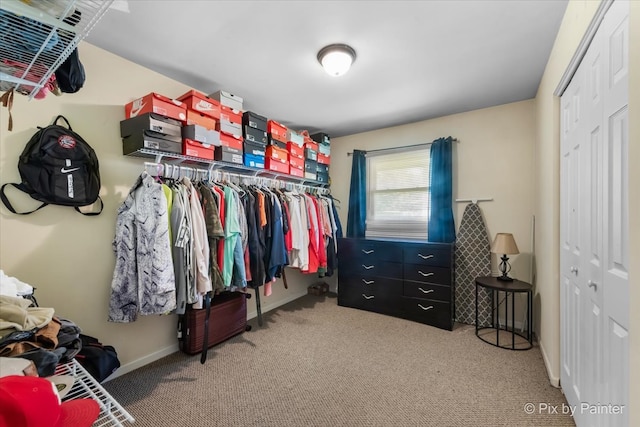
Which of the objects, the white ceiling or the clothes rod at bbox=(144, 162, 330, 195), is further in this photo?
the clothes rod at bbox=(144, 162, 330, 195)

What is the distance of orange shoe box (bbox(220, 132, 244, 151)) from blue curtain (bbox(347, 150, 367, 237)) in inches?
70.7

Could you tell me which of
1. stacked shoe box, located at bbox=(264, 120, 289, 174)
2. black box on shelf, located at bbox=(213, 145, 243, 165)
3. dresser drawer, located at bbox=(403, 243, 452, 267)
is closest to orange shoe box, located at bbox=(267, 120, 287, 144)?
stacked shoe box, located at bbox=(264, 120, 289, 174)

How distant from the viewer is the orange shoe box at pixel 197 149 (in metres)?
2.17

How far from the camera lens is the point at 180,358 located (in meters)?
2.31

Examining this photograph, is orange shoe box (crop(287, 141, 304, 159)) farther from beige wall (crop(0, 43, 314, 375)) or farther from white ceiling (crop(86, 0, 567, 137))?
beige wall (crop(0, 43, 314, 375))

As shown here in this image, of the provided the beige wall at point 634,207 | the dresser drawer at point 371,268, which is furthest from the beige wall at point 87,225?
the beige wall at point 634,207

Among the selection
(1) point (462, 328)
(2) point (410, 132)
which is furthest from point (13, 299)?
(2) point (410, 132)

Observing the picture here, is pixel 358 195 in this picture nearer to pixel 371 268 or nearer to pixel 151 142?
pixel 371 268

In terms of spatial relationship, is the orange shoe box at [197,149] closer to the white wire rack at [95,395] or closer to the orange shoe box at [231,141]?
the orange shoe box at [231,141]

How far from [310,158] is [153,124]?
1.90 meters

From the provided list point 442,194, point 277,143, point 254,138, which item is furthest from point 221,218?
point 442,194

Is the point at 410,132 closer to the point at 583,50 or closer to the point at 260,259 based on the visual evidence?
the point at 583,50

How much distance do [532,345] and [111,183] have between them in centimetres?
375

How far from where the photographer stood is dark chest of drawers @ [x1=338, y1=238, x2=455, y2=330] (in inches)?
114
